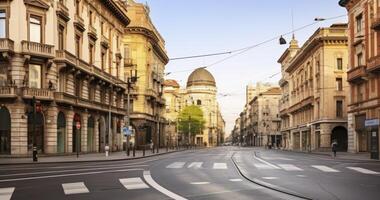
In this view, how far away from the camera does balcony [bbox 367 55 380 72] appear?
48.6 meters

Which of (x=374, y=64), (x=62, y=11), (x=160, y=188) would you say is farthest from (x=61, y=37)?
(x=160, y=188)

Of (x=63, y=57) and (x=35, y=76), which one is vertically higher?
(x=63, y=57)

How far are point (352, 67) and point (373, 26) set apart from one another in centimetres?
953

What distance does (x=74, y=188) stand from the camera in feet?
56.7

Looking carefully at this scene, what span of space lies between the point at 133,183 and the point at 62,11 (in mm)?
32488

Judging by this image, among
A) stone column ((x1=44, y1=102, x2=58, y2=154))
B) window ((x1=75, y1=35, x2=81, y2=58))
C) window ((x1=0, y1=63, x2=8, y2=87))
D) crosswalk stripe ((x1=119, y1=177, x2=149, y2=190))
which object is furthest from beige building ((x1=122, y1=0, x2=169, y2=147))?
crosswalk stripe ((x1=119, y1=177, x2=149, y2=190))

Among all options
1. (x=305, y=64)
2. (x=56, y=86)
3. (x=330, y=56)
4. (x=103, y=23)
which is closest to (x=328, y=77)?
(x=330, y=56)

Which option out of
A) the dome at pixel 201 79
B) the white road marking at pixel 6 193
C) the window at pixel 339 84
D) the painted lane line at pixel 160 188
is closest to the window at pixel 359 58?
the window at pixel 339 84

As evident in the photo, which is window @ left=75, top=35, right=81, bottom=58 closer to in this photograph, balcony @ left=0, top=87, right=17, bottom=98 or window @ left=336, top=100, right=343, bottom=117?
balcony @ left=0, top=87, right=17, bottom=98

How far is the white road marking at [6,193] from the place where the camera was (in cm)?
1491

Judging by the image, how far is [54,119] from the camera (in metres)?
46.8

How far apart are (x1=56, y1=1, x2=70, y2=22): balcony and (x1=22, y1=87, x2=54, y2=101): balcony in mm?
7066

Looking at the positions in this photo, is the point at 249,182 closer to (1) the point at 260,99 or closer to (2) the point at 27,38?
(2) the point at 27,38

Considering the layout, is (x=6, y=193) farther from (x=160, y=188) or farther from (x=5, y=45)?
(x=5, y=45)
